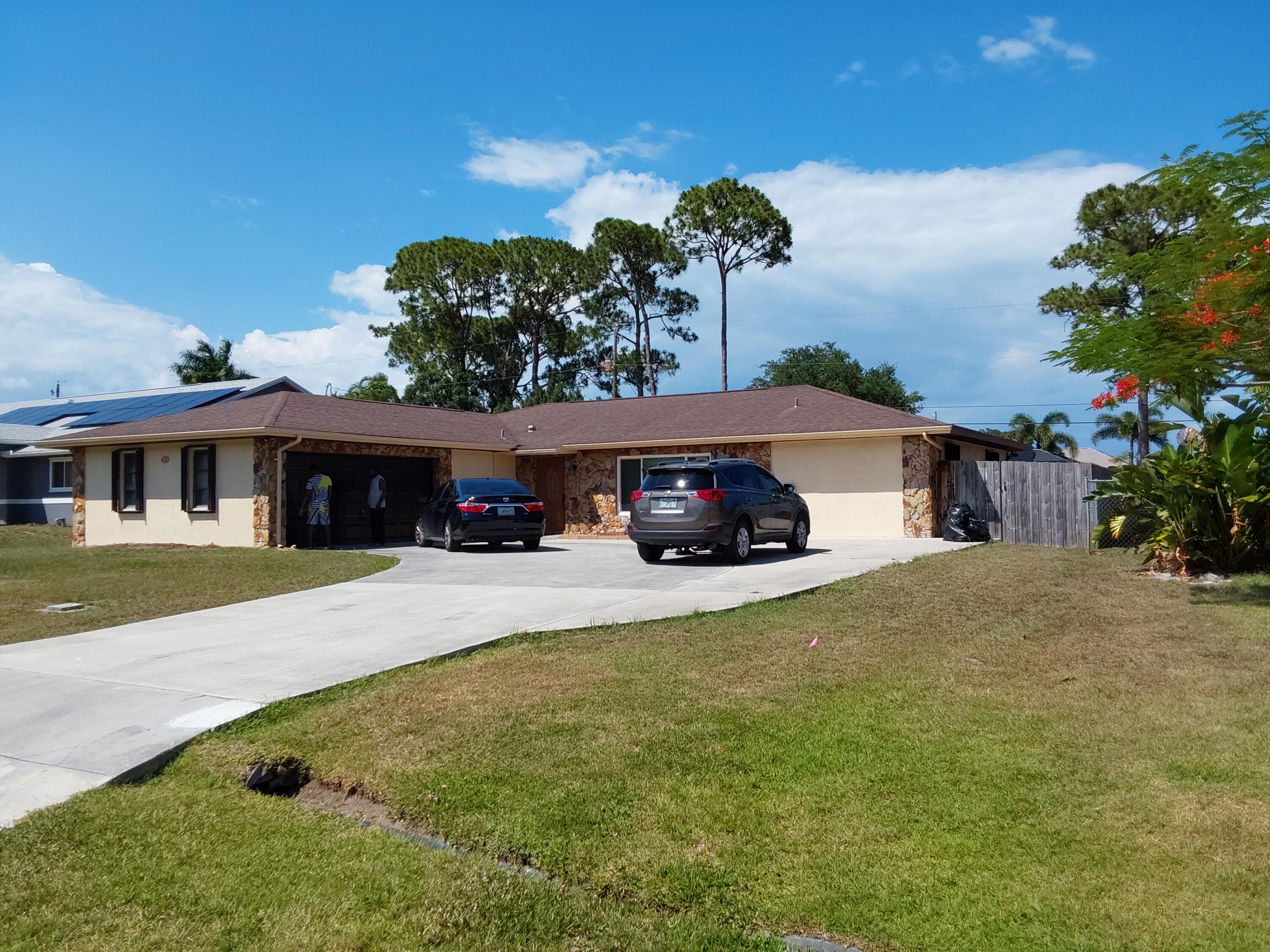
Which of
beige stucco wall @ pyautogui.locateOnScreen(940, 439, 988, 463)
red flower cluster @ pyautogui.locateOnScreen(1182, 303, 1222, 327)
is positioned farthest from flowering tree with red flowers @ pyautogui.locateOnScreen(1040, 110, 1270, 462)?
beige stucco wall @ pyautogui.locateOnScreen(940, 439, 988, 463)

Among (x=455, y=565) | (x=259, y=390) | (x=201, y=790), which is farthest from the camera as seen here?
(x=259, y=390)

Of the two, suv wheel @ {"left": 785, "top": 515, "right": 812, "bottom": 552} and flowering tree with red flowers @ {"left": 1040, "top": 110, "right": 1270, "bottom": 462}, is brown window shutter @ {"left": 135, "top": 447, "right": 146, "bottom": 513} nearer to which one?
suv wheel @ {"left": 785, "top": 515, "right": 812, "bottom": 552}

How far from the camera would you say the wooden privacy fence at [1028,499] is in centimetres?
1811

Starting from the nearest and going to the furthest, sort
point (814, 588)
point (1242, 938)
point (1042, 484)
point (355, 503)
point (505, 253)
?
point (1242, 938) < point (814, 588) < point (1042, 484) < point (355, 503) < point (505, 253)

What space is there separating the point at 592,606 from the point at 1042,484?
12.3 m

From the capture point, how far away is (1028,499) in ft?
61.8

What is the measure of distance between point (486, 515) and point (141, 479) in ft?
31.7

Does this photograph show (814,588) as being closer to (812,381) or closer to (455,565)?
(455,565)

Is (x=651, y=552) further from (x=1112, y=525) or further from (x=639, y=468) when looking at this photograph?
(x=639, y=468)

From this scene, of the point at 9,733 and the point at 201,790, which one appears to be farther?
the point at 9,733

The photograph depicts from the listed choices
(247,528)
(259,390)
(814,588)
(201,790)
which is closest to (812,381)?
(259,390)

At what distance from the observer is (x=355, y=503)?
21.5m

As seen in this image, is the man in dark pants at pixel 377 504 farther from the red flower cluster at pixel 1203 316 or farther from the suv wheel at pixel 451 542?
the red flower cluster at pixel 1203 316

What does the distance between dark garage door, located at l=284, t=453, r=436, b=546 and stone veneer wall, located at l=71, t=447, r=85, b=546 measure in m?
6.83
